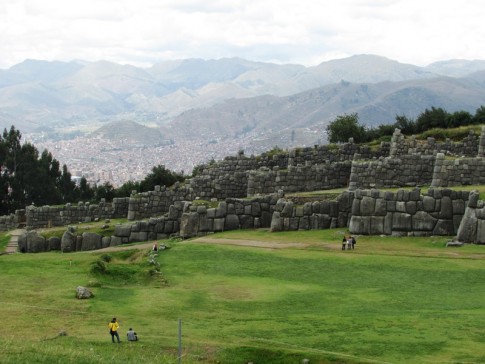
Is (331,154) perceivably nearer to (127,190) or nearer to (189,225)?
(189,225)

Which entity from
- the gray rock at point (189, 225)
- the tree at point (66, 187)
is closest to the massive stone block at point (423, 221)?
the gray rock at point (189, 225)

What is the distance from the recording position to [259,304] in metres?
23.8

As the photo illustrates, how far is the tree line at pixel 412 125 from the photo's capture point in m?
58.4

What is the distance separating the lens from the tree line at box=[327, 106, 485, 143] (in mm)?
58375

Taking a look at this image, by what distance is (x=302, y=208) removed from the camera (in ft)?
121

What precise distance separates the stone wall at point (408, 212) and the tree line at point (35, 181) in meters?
29.2

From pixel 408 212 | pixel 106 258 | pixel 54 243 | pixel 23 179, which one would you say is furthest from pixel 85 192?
pixel 408 212

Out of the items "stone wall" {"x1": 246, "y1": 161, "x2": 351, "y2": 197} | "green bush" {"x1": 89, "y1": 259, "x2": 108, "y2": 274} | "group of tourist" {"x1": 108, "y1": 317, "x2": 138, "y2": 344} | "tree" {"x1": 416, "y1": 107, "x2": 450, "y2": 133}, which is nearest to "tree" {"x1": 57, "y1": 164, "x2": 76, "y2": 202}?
"tree" {"x1": 416, "y1": 107, "x2": 450, "y2": 133}

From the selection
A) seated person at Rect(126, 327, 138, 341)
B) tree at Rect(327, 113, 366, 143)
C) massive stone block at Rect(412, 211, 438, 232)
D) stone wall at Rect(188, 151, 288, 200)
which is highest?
tree at Rect(327, 113, 366, 143)

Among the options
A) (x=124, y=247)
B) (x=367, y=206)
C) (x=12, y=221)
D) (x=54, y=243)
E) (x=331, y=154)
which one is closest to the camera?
(x=367, y=206)

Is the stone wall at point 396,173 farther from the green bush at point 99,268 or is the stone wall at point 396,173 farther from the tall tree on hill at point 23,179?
the tall tree on hill at point 23,179

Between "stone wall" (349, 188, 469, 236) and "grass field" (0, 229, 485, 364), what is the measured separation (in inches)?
27.8

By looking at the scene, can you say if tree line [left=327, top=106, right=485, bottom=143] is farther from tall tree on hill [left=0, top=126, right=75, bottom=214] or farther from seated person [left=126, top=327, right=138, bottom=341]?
seated person [left=126, top=327, right=138, bottom=341]

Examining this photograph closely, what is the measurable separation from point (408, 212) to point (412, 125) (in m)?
29.3
